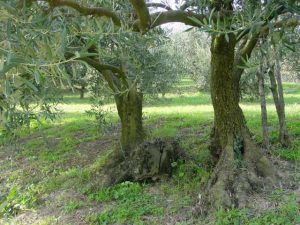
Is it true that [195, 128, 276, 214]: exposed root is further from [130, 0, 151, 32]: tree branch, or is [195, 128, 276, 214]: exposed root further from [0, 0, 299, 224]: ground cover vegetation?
[130, 0, 151, 32]: tree branch

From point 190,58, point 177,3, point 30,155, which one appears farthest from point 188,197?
point 190,58

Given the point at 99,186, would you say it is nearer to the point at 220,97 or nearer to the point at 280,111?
the point at 220,97

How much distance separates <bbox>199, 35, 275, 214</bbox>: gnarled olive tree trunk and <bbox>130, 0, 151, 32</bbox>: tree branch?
5.69 feet

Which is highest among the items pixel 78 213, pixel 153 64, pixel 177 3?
pixel 177 3

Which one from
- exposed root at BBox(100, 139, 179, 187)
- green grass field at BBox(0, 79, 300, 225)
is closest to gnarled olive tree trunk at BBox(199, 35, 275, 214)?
green grass field at BBox(0, 79, 300, 225)

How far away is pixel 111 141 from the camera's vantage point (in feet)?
35.3

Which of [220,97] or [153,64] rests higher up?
[153,64]

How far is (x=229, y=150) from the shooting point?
6.11 m

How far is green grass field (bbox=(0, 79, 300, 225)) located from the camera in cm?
556

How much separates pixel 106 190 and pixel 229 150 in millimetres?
2413

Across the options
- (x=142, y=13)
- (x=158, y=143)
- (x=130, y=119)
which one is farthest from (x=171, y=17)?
(x=130, y=119)

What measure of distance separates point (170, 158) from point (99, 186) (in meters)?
1.45

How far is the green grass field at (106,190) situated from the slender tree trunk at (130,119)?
1.53 feet

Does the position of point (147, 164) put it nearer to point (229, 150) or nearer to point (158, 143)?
point (158, 143)
